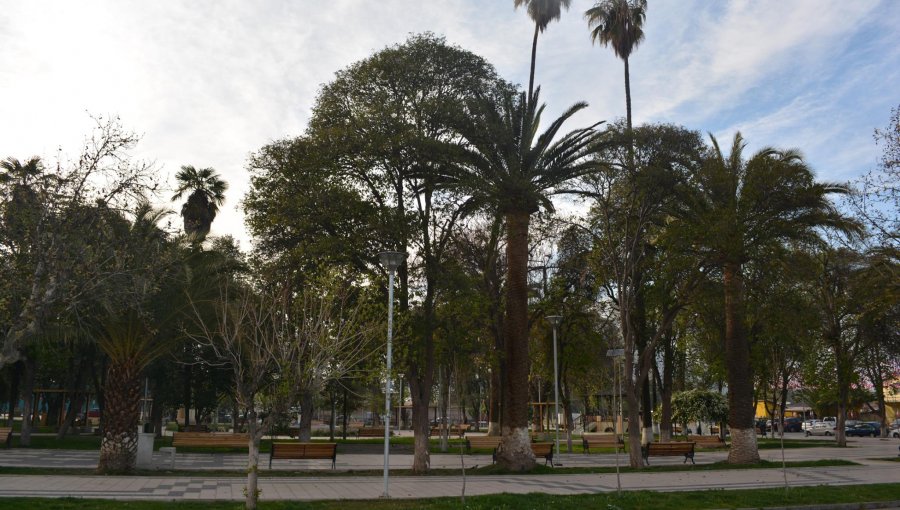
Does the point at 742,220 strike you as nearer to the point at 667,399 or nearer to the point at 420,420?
the point at 420,420

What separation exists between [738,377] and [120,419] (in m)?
21.8

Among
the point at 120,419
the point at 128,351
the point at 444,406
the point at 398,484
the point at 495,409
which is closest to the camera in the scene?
the point at 398,484

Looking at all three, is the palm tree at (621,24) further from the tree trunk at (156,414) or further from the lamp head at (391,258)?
the tree trunk at (156,414)

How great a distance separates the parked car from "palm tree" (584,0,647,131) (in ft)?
144

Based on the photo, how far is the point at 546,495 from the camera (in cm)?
1478

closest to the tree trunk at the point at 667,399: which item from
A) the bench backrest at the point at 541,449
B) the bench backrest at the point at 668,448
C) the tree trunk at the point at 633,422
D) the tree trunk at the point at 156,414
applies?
the bench backrest at the point at 668,448

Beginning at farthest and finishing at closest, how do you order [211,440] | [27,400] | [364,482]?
[27,400]
[211,440]
[364,482]

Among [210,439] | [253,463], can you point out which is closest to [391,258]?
[253,463]

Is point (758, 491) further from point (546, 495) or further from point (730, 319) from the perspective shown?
point (730, 319)

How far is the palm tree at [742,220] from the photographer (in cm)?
2342

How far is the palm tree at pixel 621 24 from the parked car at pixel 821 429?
1732 inches

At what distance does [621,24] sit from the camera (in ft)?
104

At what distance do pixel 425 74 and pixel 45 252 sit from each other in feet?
46.0

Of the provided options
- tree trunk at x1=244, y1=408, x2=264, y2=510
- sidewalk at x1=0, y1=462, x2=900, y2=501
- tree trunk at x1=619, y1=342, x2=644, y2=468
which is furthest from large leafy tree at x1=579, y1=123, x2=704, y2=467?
tree trunk at x1=244, y1=408, x2=264, y2=510
